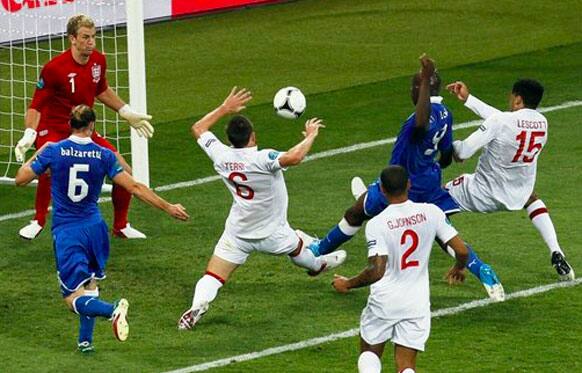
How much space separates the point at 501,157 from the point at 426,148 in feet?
2.84

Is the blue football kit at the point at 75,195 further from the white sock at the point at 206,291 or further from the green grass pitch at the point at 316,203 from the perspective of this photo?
the white sock at the point at 206,291

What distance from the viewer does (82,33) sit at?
15336mm

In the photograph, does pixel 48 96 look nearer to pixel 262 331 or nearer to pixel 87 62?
pixel 87 62

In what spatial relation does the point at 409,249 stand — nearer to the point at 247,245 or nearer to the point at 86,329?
the point at 247,245

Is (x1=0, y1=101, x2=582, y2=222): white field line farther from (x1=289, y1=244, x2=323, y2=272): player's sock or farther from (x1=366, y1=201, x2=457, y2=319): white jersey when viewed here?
(x1=366, y1=201, x2=457, y2=319): white jersey

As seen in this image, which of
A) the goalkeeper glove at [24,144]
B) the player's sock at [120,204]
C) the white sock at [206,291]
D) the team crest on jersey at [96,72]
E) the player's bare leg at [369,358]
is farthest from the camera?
the player's sock at [120,204]

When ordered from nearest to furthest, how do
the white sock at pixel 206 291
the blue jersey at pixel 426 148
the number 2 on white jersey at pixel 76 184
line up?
1. the number 2 on white jersey at pixel 76 184
2. the white sock at pixel 206 291
3. the blue jersey at pixel 426 148

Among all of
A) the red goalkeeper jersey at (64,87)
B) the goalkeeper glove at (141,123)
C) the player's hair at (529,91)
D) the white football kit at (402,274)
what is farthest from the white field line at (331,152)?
the white football kit at (402,274)

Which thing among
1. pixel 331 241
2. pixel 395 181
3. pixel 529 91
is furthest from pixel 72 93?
pixel 395 181

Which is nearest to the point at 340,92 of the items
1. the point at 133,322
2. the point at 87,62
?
the point at 87,62

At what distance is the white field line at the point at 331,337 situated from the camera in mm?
12680

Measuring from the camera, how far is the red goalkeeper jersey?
1571 cm

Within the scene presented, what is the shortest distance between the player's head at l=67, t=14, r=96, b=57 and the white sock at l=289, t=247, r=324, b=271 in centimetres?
311

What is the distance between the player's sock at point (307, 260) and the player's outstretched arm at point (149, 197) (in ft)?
5.76
